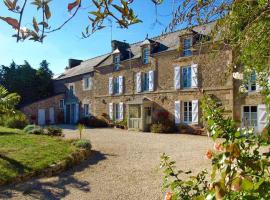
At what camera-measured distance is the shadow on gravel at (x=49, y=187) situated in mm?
5938

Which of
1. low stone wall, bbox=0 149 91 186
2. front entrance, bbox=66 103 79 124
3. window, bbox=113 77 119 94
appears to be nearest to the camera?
low stone wall, bbox=0 149 91 186

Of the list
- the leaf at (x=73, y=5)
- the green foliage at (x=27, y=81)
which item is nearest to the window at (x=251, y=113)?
the leaf at (x=73, y=5)

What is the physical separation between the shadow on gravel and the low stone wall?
0.20 m

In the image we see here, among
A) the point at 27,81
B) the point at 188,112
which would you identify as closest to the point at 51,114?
the point at 27,81

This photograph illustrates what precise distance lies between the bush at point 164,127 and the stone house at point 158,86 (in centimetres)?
44

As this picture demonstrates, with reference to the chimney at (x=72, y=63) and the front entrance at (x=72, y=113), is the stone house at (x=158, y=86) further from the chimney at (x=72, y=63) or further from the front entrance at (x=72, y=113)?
the chimney at (x=72, y=63)

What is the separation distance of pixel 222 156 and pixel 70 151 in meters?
8.45

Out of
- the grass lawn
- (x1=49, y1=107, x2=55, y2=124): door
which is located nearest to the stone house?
(x1=49, y1=107, x2=55, y2=124): door

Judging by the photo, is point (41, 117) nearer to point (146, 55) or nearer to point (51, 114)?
point (51, 114)

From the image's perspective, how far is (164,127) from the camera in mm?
18297

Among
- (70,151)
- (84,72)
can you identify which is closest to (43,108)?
(84,72)

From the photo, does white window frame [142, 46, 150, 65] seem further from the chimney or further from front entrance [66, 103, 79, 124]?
the chimney

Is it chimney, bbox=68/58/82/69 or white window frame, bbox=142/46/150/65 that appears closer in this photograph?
white window frame, bbox=142/46/150/65

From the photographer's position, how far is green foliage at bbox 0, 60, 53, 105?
30.4 metres
